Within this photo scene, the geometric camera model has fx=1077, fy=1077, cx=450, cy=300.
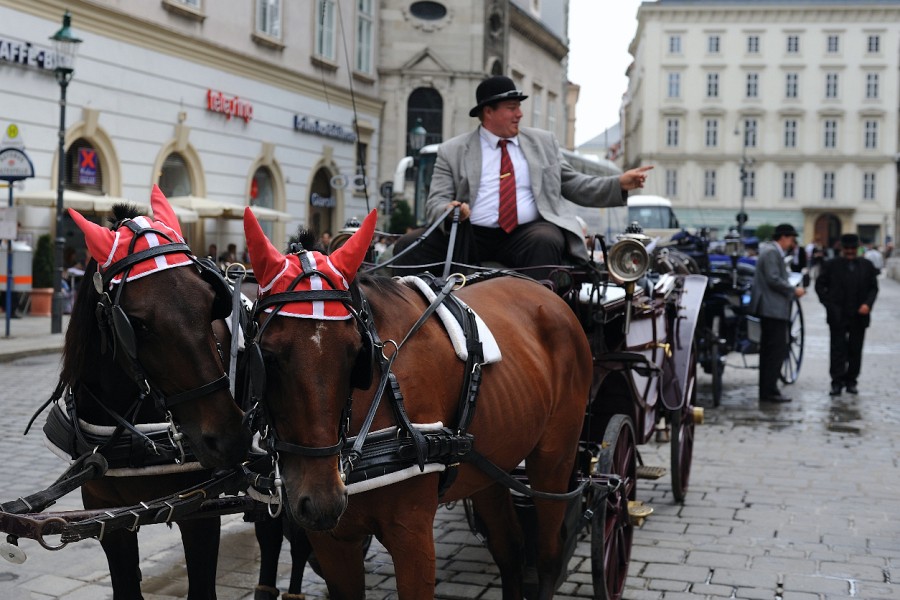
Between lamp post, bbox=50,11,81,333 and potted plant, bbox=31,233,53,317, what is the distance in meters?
1.74

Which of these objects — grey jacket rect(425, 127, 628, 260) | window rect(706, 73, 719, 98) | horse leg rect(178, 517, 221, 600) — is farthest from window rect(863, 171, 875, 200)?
horse leg rect(178, 517, 221, 600)

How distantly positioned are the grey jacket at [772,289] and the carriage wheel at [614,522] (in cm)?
725

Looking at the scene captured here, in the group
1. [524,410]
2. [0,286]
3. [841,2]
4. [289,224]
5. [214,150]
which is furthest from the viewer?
[841,2]

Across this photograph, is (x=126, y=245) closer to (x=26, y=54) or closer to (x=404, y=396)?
(x=404, y=396)

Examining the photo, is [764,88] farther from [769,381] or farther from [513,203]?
[513,203]

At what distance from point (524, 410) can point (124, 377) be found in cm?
148

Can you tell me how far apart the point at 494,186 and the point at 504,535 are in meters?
1.93

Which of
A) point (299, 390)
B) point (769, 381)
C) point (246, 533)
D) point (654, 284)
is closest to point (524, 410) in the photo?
point (299, 390)

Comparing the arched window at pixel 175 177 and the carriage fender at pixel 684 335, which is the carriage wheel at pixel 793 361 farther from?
the arched window at pixel 175 177

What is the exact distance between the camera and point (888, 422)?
1138 cm

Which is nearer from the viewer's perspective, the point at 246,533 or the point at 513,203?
the point at 513,203

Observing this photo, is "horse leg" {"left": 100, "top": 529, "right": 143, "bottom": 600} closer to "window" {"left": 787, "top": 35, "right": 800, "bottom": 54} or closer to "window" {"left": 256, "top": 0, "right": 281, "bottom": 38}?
"window" {"left": 256, "top": 0, "right": 281, "bottom": 38}

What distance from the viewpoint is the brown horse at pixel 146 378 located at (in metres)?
3.23

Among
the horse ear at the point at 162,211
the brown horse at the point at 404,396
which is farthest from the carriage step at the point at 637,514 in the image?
the horse ear at the point at 162,211
